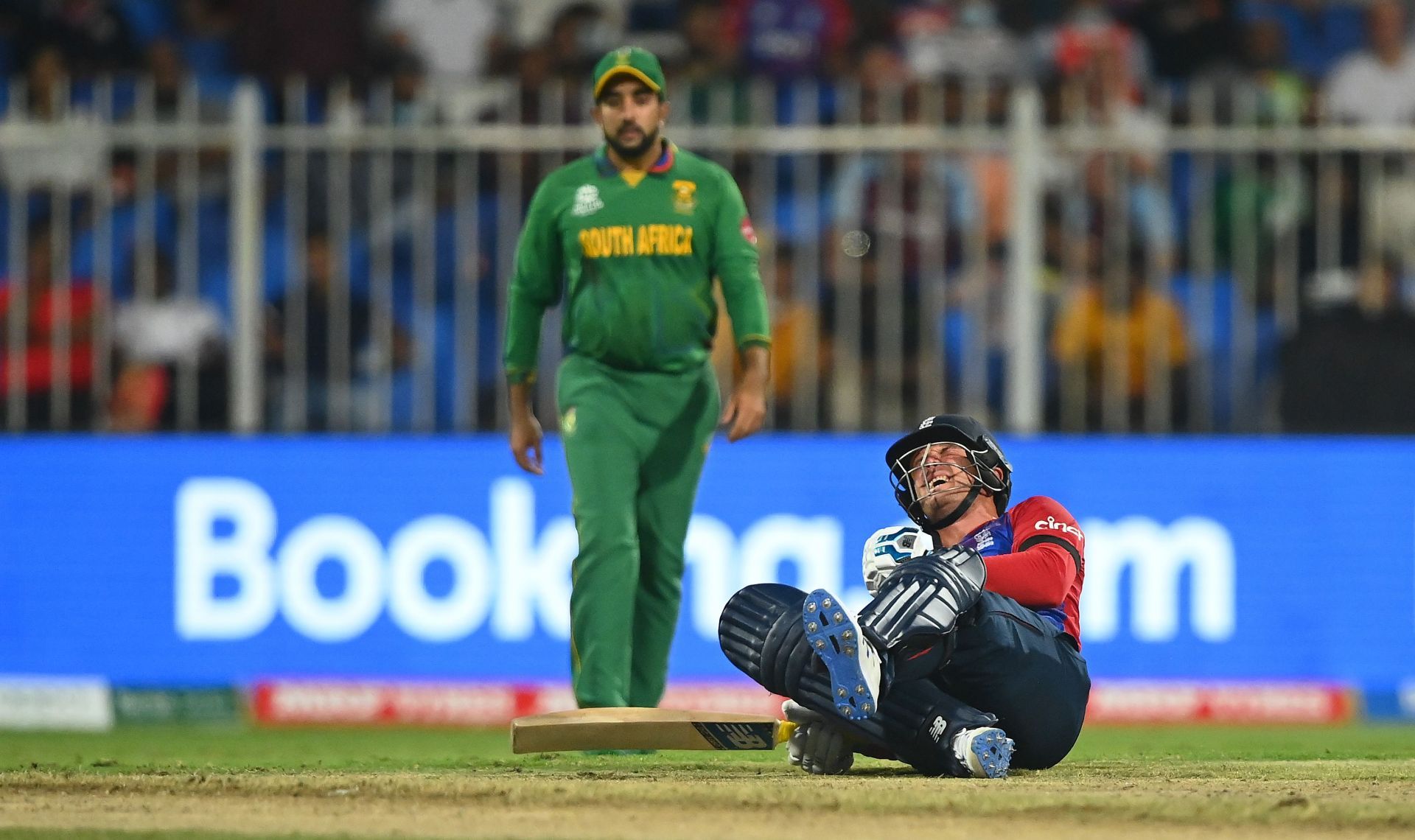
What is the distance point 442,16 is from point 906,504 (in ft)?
25.6

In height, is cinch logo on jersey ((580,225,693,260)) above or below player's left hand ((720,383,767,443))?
above

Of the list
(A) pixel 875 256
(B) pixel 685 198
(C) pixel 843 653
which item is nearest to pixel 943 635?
(C) pixel 843 653

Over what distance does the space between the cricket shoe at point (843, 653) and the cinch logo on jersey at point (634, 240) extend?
6.88ft

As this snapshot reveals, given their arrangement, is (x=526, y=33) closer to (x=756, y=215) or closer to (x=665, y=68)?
(x=665, y=68)

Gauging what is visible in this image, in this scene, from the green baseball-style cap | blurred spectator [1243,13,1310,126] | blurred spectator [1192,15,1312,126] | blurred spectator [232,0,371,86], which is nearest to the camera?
the green baseball-style cap

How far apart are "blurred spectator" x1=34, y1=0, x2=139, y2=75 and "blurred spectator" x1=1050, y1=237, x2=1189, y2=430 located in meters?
5.73

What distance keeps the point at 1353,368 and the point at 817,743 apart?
5.73 m

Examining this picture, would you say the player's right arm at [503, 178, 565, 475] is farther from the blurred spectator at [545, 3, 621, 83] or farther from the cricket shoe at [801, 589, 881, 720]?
the blurred spectator at [545, 3, 621, 83]

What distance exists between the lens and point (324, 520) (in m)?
11.3

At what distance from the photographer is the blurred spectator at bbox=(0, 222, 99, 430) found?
11.5m

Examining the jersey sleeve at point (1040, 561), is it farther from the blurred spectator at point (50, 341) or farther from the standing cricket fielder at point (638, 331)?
the blurred spectator at point (50, 341)

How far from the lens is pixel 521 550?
11.3 m

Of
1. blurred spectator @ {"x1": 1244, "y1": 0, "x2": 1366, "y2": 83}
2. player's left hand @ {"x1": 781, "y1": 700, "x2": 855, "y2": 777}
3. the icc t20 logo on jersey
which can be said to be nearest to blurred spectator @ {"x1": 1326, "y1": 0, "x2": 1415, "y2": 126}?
blurred spectator @ {"x1": 1244, "y1": 0, "x2": 1366, "y2": 83}

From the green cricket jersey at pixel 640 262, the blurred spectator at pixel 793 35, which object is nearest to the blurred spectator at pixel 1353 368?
the blurred spectator at pixel 793 35
